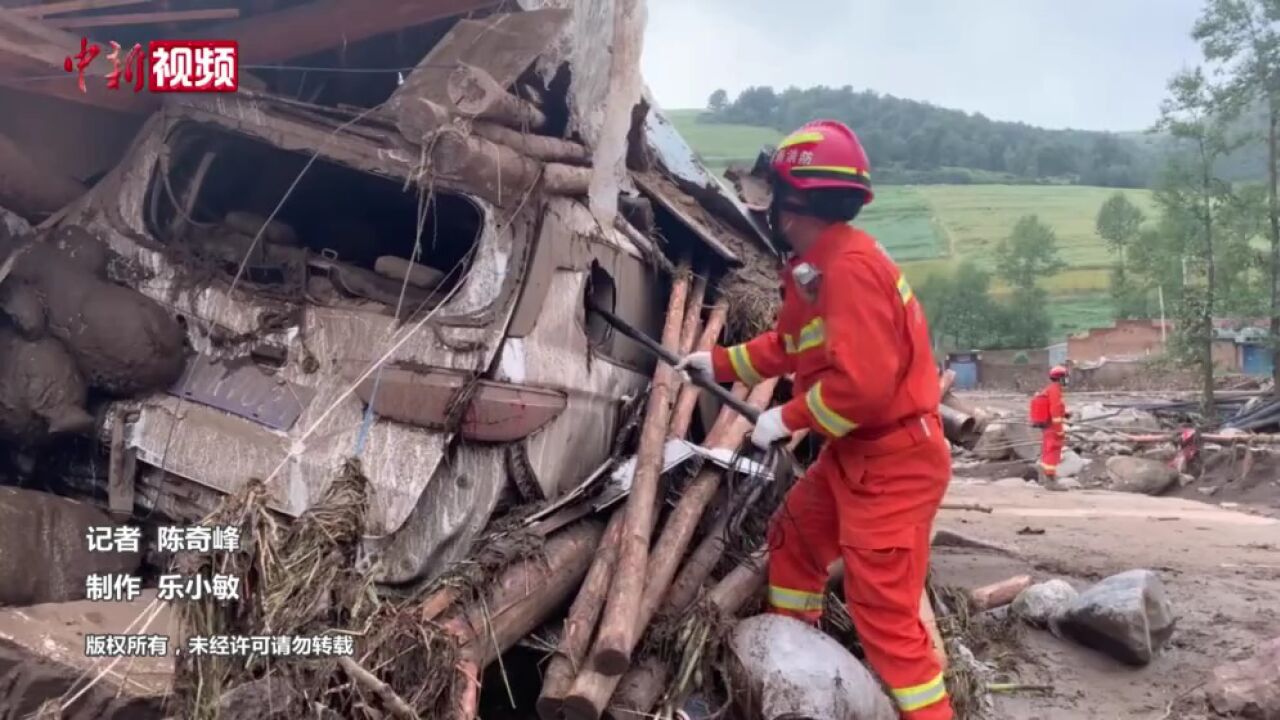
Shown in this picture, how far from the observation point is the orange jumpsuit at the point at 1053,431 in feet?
44.5

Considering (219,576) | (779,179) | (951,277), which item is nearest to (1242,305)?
(779,179)

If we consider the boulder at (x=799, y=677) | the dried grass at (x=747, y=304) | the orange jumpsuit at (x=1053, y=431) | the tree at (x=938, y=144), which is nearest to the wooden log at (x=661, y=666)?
the boulder at (x=799, y=677)

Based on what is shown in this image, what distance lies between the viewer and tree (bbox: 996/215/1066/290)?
5447cm

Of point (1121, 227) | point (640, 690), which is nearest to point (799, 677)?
point (640, 690)

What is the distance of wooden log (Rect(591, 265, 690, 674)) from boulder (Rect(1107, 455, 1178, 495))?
450 inches

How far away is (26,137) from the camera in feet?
14.6

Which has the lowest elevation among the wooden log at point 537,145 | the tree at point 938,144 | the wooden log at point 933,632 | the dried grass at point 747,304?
the wooden log at point 933,632

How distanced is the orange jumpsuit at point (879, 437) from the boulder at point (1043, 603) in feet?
5.45

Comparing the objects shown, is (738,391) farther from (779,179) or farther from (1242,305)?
(1242,305)

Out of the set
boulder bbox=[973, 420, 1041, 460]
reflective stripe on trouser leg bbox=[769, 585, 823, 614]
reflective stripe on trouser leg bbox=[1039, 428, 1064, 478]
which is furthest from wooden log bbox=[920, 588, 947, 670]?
boulder bbox=[973, 420, 1041, 460]

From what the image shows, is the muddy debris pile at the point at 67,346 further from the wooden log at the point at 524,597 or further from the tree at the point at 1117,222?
the tree at the point at 1117,222

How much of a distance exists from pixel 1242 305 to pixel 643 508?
75.5 ft

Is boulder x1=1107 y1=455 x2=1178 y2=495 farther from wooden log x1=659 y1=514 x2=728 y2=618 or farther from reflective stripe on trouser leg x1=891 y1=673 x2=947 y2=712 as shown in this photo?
reflective stripe on trouser leg x1=891 y1=673 x2=947 y2=712

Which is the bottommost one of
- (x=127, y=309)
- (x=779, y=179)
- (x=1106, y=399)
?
(x=1106, y=399)
